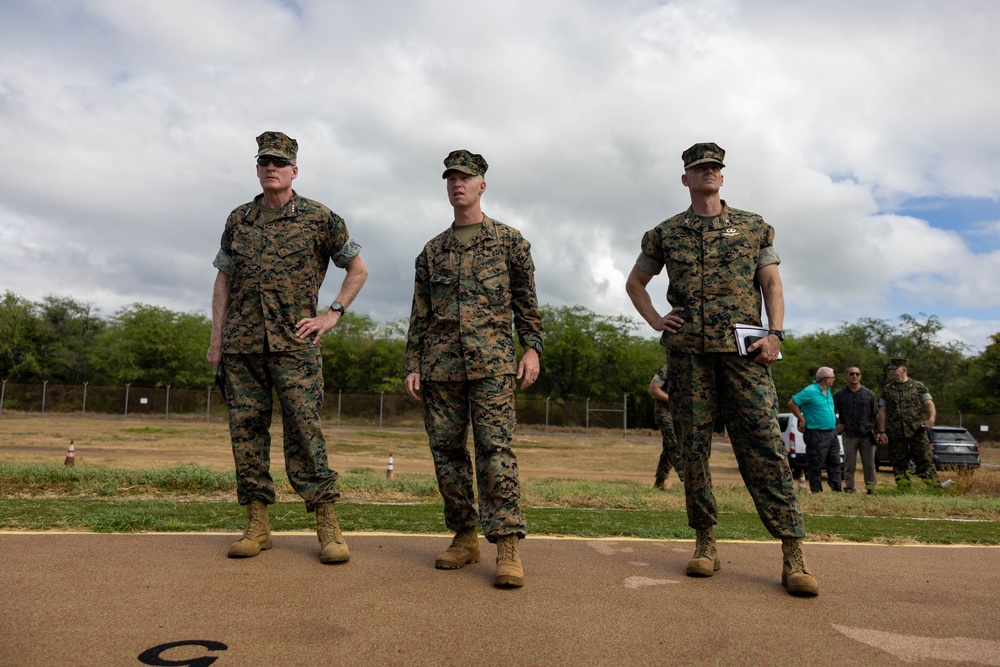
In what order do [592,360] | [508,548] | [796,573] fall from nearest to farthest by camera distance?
1. [796,573]
2. [508,548]
3. [592,360]

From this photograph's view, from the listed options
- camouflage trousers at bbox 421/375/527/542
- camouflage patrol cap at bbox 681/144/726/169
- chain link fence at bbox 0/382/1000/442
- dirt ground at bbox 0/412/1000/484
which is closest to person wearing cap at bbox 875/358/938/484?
dirt ground at bbox 0/412/1000/484

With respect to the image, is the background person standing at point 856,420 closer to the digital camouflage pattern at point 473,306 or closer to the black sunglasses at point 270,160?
the digital camouflage pattern at point 473,306

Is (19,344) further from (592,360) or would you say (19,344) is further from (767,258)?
(767,258)

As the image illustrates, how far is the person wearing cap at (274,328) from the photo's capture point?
4402 mm

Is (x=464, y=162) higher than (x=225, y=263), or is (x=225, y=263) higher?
(x=464, y=162)

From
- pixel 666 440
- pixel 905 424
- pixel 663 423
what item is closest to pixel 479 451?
pixel 663 423

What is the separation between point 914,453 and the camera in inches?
463

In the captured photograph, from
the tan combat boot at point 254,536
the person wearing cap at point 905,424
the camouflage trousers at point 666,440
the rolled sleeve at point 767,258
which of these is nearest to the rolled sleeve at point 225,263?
the tan combat boot at point 254,536

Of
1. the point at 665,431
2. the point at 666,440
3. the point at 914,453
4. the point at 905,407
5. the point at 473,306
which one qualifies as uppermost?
the point at 473,306

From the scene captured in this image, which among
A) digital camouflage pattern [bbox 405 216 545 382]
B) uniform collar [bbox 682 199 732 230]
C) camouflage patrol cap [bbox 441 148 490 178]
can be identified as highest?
camouflage patrol cap [bbox 441 148 490 178]

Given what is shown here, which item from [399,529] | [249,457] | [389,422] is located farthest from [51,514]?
[389,422]

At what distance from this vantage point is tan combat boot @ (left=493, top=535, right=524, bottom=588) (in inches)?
144

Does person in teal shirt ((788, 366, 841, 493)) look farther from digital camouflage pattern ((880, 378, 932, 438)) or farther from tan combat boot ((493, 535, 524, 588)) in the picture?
tan combat boot ((493, 535, 524, 588))

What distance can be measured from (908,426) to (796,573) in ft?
30.4
